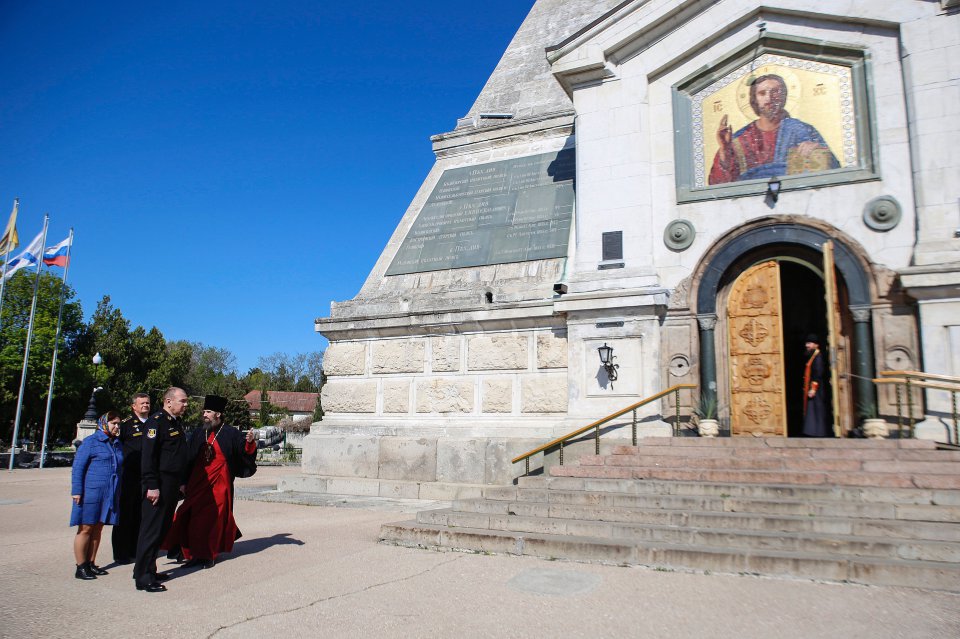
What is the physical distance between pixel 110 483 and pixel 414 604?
3523 mm

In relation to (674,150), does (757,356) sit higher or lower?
lower

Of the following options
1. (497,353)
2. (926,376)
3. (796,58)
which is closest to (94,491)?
(497,353)

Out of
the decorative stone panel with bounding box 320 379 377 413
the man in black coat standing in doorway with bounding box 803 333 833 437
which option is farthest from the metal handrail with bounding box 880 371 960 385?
the decorative stone panel with bounding box 320 379 377 413

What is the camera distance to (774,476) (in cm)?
827

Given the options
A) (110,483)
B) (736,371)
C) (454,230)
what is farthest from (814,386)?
(110,483)

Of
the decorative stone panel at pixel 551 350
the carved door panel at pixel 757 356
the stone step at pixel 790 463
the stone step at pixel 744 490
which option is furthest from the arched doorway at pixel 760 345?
the stone step at pixel 744 490

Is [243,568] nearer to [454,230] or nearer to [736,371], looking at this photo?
[736,371]

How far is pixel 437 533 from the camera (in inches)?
304

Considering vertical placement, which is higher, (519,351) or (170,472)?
(519,351)

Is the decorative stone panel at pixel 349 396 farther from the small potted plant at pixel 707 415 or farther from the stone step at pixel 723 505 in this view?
the small potted plant at pixel 707 415

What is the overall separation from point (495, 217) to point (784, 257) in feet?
18.8

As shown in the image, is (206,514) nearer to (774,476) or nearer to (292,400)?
(774,476)

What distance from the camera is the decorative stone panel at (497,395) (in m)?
12.2

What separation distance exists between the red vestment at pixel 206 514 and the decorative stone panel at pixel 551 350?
19.9ft
